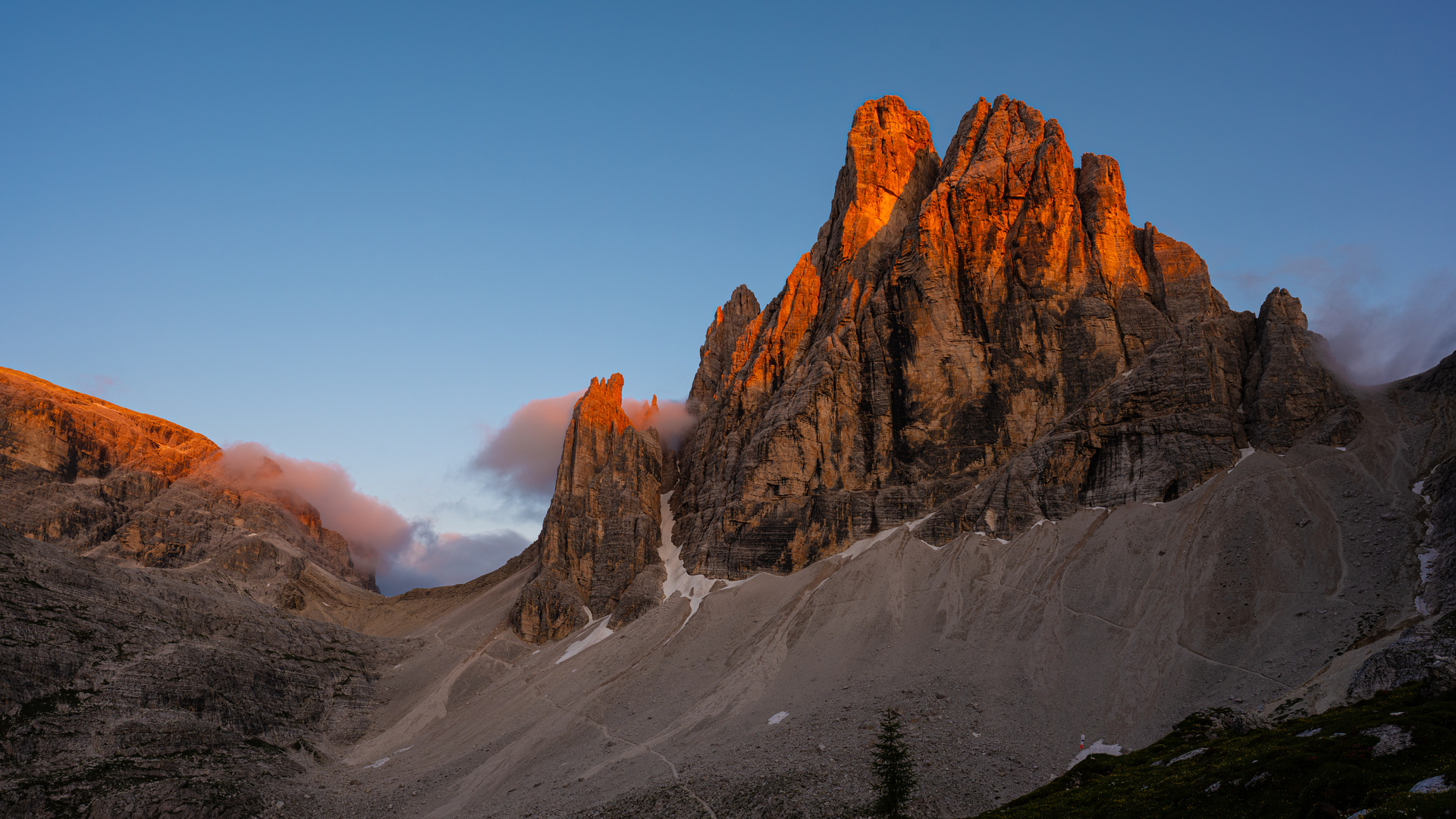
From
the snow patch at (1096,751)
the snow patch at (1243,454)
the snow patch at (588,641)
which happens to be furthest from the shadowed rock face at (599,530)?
the snow patch at (1243,454)

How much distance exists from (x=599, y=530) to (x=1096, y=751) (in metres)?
101

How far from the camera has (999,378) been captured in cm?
12838

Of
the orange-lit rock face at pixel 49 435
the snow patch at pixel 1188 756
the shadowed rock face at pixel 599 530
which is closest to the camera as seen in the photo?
the snow patch at pixel 1188 756

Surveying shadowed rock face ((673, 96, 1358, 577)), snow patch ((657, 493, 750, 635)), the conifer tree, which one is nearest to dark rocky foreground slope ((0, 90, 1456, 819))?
shadowed rock face ((673, 96, 1358, 577))

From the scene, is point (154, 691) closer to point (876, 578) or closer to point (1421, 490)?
point (876, 578)

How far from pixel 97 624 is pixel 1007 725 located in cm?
11497

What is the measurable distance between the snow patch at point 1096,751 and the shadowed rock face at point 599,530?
7521 cm

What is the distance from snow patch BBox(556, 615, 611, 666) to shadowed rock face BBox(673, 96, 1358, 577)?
653 inches

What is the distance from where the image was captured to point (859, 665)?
3615 inches

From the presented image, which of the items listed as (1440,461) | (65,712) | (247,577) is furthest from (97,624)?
(1440,461)

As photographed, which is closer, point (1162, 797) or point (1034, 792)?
point (1162, 797)

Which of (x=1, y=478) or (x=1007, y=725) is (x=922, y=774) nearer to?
(x=1007, y=725)

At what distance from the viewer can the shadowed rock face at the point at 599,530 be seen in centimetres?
14212

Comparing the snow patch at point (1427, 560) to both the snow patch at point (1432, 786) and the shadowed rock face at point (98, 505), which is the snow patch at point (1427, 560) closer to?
the snow patch at point (1432, 786)
